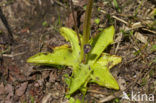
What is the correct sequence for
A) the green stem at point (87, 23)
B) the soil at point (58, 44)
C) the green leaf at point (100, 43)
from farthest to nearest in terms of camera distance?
the green leaf at point (100, 43) < the soil at point (58, 44) < the green stem at point (87, 23)

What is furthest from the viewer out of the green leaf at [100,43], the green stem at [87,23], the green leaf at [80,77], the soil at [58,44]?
the green leaf at [100,43]

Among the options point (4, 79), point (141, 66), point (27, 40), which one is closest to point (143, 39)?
point (141, 66)

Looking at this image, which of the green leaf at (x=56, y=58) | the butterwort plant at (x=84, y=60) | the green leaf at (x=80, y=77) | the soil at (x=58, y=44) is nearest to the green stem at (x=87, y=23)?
the butterwort plant at (x=84, y=60)

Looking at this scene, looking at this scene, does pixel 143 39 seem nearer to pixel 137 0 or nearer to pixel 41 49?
pixel 137 0

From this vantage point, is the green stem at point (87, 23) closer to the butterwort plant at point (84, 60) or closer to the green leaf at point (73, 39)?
the butterwort plant at point (84, 60)

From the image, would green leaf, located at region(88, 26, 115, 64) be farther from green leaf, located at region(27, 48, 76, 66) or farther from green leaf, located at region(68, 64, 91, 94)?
green leaf, located at region(27, 48, 76, 66)

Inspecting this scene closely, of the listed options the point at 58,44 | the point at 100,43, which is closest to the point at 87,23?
the point at 100,43

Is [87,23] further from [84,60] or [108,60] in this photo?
[108,60]

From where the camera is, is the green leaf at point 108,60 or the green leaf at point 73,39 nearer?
the green leaf at point 108,60
